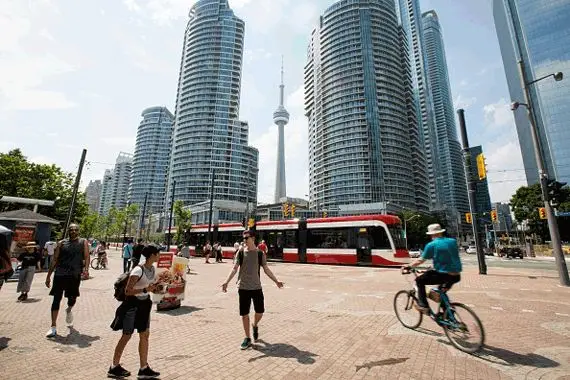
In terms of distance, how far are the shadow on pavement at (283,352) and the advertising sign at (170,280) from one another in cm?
379

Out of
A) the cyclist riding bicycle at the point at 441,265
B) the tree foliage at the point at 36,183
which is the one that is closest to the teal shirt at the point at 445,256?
the cyclist riding bicycle at the point at 441,265

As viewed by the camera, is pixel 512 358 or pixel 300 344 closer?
pixel 512 358

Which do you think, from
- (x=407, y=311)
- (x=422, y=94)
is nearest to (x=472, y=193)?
(x=407, y=311)

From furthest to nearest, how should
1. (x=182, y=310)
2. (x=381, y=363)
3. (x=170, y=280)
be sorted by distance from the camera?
(x=170, y=280), (x=182, y=310), (x=381, y=363)

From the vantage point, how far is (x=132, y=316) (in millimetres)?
3742

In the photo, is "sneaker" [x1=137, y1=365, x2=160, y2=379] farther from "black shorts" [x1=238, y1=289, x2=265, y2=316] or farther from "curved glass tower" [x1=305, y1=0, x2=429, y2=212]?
"curved glass tower" [x1=305, y1=0, x2=429, y2=212]

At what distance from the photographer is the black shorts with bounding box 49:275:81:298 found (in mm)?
5598

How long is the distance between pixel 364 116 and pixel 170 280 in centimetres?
11634

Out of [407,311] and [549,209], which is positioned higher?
[549,209]

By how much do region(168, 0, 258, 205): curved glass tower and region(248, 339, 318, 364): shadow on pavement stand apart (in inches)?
4843

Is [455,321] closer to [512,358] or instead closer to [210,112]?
[512,358]

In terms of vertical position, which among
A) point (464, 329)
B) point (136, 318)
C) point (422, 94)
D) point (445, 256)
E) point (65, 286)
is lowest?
point (464, 329)

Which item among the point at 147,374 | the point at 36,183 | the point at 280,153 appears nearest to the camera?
the point at 147,374

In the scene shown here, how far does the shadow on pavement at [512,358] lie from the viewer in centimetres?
409
